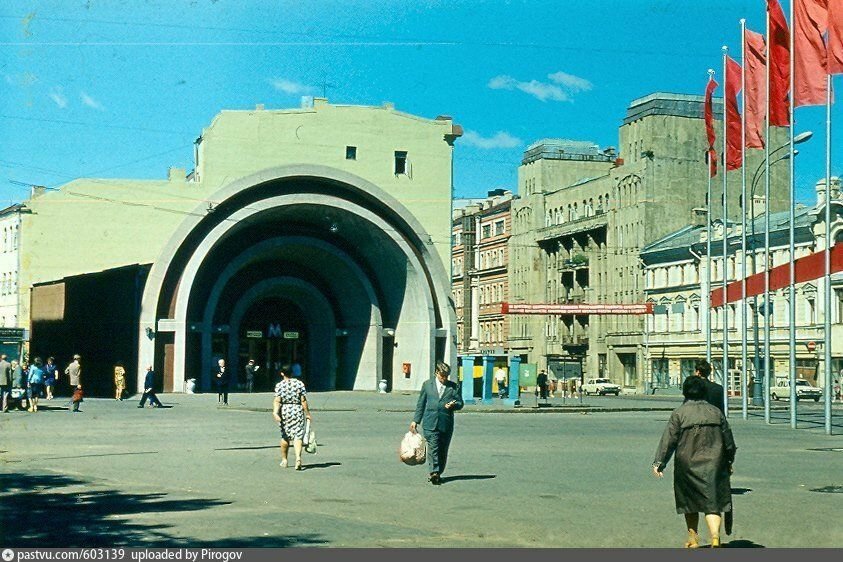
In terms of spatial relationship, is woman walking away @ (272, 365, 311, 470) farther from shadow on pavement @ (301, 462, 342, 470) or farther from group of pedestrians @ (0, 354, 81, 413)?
group of pedestrians @ (0, 354, 81, 413)

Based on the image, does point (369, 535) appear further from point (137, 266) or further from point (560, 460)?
point (137, 266)

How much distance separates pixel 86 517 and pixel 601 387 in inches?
2899

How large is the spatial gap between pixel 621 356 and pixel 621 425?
5969cm

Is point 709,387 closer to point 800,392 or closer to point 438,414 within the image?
point 438,414

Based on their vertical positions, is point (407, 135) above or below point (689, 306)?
above

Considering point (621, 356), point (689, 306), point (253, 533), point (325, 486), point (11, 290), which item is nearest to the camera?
point (253, 533)

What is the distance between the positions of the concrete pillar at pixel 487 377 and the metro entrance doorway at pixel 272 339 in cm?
2373

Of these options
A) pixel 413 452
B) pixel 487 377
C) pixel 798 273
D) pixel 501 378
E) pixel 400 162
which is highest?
pixel 400 162

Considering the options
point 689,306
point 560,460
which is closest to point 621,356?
point 689,306

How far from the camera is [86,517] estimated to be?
12.9 m

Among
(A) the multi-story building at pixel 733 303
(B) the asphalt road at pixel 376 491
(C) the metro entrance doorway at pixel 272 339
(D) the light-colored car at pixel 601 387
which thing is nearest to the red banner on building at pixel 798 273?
(B) the asphalt road at pixel 376 491

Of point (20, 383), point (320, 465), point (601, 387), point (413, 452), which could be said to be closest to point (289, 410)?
point (320, 465)

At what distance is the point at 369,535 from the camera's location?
1167 cm

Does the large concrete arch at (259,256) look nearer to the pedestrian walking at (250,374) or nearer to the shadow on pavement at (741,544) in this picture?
the pedestrian walking at (250,374)
